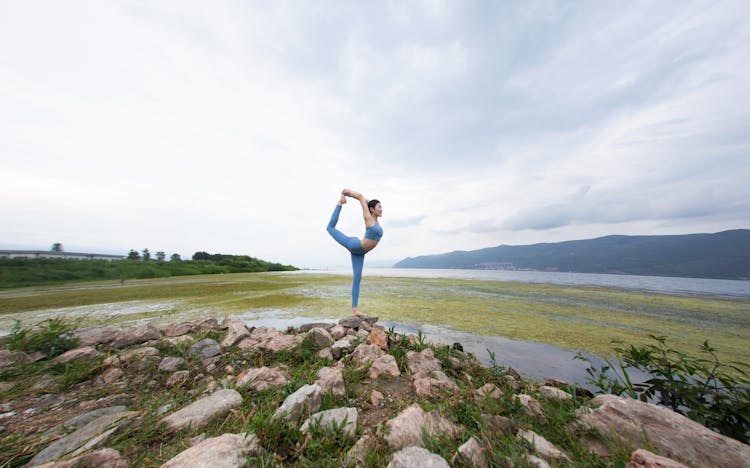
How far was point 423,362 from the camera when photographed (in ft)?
9.52

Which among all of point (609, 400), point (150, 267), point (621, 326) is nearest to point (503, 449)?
point (609, 400)

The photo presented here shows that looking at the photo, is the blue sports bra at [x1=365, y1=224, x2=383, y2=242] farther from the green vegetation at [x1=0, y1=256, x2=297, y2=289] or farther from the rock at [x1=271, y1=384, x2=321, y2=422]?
the green vegetation at [x1=0, y1=256, x2=297, y2=289]

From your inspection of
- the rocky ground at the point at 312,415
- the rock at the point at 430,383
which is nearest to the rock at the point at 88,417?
the rocky ground at the point at 312,415

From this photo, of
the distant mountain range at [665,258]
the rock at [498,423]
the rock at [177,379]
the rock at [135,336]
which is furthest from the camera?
the distant mountain range at [665,258]

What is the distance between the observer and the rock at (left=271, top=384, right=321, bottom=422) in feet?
5.83

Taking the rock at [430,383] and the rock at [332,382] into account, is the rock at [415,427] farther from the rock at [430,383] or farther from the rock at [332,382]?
the rock at [332,382]

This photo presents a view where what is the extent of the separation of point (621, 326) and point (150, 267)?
102 feet

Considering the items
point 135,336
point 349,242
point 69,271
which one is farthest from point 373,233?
point 69,271

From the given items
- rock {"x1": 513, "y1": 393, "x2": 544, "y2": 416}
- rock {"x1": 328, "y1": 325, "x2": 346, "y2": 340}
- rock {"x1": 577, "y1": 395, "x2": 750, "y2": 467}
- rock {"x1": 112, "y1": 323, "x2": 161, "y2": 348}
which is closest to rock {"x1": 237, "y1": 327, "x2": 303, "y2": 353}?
rock {"x1": 328, "y1": 325, "x2": 346, "y2": 340}

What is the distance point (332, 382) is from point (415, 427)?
94 cm

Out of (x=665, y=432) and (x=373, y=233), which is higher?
(x=373, y=233)

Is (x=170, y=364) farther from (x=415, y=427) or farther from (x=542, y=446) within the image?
(x=542, y=446)

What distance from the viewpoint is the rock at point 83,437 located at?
150cm

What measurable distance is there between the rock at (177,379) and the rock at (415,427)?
232 cm
